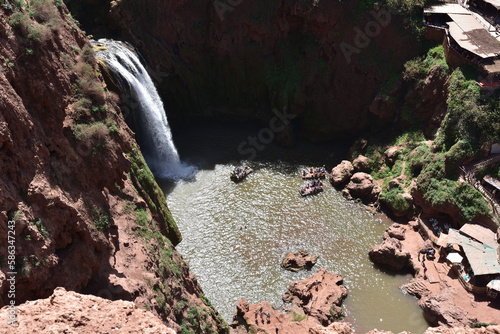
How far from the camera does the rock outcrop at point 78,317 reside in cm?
1003

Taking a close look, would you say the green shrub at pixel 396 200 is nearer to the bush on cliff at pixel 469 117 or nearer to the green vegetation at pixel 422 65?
the bush on cliff at pixel 469 117

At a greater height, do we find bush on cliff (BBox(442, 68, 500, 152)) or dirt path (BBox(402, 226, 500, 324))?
bush on cliff (BBox(442, 68, 500, 152))

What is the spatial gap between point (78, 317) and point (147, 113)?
24004 mm

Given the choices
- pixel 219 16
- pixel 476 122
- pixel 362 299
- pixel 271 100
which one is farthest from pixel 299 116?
pixel 362 299

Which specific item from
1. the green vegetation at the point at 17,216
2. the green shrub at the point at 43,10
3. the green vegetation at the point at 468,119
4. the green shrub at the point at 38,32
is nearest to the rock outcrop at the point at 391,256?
the green vegetation at the point at 468,119

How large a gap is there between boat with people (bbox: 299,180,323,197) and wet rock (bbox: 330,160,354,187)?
119cm

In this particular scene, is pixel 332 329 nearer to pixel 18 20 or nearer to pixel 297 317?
pixel 297 317

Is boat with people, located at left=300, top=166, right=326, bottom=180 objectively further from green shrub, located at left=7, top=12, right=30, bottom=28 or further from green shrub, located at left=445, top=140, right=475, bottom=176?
green shrub, located at left=7, top=12, right=30, bottom=28

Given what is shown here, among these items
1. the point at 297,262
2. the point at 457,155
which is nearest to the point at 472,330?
the point at 297,262

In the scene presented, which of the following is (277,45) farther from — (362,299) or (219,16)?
(362,299)

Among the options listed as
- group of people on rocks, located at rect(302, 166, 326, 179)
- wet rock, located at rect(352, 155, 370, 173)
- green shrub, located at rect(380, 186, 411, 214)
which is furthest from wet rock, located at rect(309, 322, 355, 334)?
wet rock, located at rect(352, 155, 370, 173)

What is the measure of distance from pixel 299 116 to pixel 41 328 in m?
31.0

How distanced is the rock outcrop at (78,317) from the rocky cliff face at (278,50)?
91.0 ft

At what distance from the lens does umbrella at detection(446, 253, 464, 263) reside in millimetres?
25828
